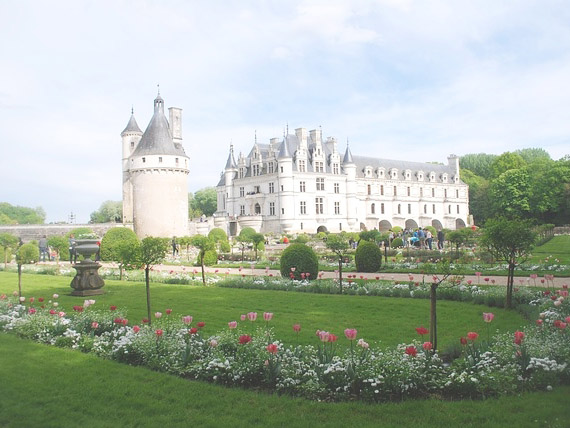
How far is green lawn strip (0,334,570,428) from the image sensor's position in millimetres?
4480

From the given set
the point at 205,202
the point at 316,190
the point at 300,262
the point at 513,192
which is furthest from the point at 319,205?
the point at 300,262

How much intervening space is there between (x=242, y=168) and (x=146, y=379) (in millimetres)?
49467

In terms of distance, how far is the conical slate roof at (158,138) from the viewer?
38969mm

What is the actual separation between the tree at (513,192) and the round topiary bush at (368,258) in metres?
44.0

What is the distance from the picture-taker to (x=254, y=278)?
15.3 meters

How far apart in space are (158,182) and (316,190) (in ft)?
59.8

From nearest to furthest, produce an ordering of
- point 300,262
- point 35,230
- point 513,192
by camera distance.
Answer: point 300,262
point 35,230
point 513,192

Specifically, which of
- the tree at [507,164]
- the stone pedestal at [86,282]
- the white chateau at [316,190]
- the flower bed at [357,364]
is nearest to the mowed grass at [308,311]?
the stone pedestal at [86,282]

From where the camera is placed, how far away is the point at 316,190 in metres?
51.6

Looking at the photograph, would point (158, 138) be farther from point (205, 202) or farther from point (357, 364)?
point (205, 202)

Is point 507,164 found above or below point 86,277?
above

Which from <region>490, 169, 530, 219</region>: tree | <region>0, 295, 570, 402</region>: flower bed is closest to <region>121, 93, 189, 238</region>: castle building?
<region>0, 295, 570, 402</region>: flower bed

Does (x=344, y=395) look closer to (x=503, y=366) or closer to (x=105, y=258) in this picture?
(x=503, y=366)

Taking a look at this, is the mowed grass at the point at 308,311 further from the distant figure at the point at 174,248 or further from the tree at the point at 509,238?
the distant figure at the point at 174,248
